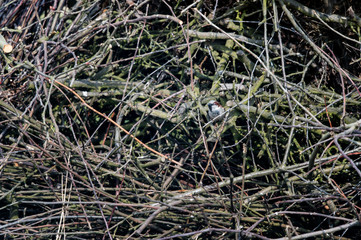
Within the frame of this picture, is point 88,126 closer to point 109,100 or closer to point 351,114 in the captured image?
point 109,100

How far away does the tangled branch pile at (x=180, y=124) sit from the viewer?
1.57 m

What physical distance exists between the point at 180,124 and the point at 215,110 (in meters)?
0.22

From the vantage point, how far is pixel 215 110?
167 centimetres

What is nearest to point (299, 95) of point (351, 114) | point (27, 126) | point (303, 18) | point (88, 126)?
point (351, 114)

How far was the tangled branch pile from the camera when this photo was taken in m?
1.57

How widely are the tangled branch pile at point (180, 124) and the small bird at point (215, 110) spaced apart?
28mm

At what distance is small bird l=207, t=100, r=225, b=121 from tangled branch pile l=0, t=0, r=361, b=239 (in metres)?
0.03

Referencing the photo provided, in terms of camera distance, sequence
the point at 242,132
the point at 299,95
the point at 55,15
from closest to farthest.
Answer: the point at 299,95
the point at 242,132
the point at 55,15

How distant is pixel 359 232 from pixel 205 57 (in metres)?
1.20

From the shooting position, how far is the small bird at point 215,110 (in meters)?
1.66

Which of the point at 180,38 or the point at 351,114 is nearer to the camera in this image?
the point at 351,114

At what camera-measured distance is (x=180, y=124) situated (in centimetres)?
180

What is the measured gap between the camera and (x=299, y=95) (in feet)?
5.54

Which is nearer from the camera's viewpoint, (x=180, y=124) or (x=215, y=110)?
(x=215, y=110)
